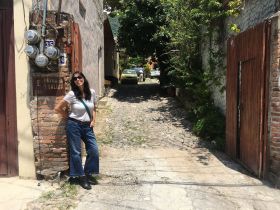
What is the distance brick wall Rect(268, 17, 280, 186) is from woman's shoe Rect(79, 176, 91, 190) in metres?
2.88

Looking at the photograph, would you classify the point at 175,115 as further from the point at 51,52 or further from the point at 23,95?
the point at 51,52

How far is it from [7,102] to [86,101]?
1.35 m

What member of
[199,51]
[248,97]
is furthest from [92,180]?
[199,51]

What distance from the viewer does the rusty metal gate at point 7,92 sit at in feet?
22.5

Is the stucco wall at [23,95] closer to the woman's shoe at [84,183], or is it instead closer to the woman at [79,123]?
the woman at [79,123]

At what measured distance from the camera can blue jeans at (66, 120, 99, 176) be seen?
6.58 metres

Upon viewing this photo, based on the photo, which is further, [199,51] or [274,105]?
[199,51]

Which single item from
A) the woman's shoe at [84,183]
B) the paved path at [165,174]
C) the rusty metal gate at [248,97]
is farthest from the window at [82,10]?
the woman's shoe at [84,183]

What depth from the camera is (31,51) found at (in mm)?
6504

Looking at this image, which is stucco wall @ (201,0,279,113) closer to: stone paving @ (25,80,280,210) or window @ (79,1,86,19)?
stone paving @ (25,80,280,210)

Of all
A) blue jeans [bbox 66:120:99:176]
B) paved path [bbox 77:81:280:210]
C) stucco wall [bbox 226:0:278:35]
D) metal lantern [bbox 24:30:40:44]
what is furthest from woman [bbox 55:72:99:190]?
stucco wall [bbox 226:0:278:35]

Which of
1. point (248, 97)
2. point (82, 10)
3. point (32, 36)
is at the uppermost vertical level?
point (82, 10)

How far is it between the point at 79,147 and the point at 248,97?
3102 millimetres

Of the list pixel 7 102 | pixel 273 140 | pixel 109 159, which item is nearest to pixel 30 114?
pixel 7 102
